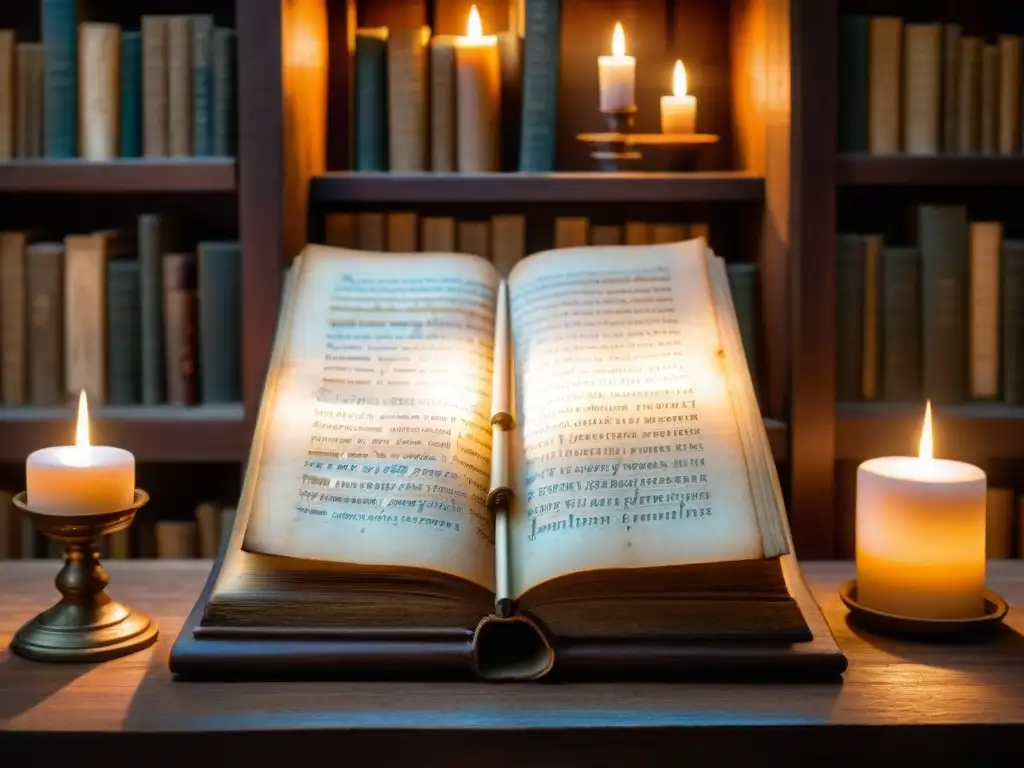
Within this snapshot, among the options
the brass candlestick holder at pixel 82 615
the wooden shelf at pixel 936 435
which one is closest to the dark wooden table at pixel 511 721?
the brass candlestick holder at pixel 82 615

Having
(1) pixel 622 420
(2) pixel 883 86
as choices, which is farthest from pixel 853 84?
(1) pixel 622 420

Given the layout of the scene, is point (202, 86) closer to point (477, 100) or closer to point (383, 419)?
point (477, 100)

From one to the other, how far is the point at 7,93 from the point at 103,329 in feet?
0.89

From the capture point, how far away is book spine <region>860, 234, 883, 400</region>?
4.55ft

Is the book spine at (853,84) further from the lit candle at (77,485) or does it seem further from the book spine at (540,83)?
the lit candle at (77,485)

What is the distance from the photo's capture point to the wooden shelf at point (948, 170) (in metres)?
1.33

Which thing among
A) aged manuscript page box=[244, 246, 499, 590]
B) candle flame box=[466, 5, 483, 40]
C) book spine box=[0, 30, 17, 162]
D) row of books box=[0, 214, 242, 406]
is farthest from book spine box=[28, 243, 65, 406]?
candle flame box=[466, 5, 483, 40]

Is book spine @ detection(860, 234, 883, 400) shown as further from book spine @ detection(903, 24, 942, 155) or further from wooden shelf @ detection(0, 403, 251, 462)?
wooden shelf @ detection(0, 403, 251, 462)

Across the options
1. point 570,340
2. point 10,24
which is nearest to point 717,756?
point 570,340

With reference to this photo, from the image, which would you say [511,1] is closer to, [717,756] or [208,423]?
[208,423]

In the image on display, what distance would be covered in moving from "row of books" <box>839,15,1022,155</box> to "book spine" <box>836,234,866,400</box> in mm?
104

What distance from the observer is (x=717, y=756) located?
31.9 inches

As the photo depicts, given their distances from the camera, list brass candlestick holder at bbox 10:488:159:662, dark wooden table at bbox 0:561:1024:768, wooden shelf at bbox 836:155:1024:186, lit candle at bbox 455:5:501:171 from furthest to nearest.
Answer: lit candle at bbox 455:5:501:171
wooden shelf at bbox 836:155:1024:186
brass candlestick holder at bbox 10:488:159:662
dark wooden table at bbox 0:561:1024:768

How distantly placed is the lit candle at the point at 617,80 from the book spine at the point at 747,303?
21 centimetres
